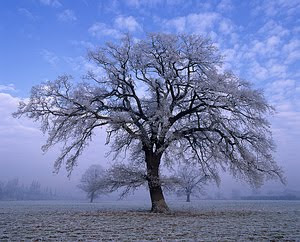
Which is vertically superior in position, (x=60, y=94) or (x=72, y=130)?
(x=60, y=94)

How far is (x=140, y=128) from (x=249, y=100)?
8040 mm

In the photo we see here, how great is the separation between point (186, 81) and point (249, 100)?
4.70m

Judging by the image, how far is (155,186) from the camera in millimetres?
23250

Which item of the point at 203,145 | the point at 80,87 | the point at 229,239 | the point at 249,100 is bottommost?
the point at 229,239

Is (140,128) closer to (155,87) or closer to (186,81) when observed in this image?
(155,87)

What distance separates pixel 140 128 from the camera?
2317 cm

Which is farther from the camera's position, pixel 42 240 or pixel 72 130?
pixel 72 130

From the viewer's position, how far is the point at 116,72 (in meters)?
24.2

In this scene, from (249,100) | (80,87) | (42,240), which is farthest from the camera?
(80,87)

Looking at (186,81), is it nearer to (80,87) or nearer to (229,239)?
(80,87)

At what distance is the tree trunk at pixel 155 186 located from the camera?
75.4 feet

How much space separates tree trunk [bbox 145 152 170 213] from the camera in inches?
904

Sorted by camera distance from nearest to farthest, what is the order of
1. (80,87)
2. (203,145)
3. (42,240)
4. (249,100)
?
(42,240)
(249,100)
(80,87)
(203,145)

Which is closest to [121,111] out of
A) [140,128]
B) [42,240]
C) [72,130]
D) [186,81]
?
[140,128]
